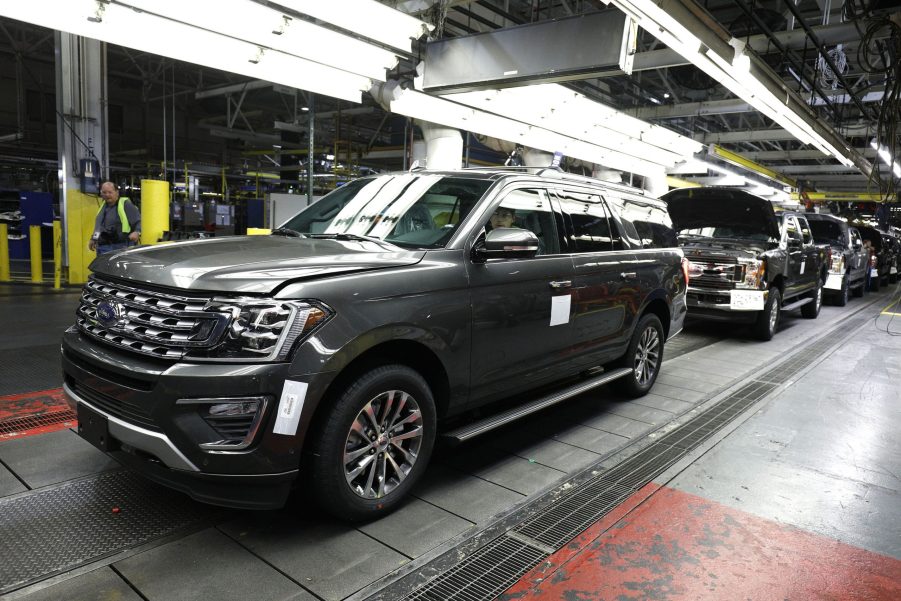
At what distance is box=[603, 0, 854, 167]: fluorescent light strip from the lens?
16.6 feet

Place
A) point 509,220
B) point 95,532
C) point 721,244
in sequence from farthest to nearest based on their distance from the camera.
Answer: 1. point 721,244
2. point 509,220
3. point 95,532

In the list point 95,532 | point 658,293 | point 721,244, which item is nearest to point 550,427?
point 658,293

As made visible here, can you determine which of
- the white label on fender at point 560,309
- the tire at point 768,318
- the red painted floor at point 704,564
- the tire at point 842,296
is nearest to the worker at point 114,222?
the white label on fender at point 560,309

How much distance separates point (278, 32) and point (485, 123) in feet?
13.4

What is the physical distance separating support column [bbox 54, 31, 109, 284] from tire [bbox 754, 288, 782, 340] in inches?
433

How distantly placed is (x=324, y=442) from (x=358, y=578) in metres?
0.60

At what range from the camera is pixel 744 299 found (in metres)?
7.96

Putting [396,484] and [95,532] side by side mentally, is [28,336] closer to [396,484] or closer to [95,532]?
[95,532]

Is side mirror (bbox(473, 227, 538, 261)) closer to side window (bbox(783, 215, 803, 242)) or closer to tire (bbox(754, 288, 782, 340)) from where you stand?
tire (bbox(754, 288, 782, 340))

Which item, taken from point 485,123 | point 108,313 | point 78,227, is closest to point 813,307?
point 485,123

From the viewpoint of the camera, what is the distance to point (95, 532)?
2.77 m

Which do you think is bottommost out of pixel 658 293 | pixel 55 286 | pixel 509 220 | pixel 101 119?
pixel 55 286

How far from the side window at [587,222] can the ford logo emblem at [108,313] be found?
2.82 metres

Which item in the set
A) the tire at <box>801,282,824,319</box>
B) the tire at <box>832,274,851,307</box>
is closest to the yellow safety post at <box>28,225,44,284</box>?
the tire at <box>801,282,824,319</box>
